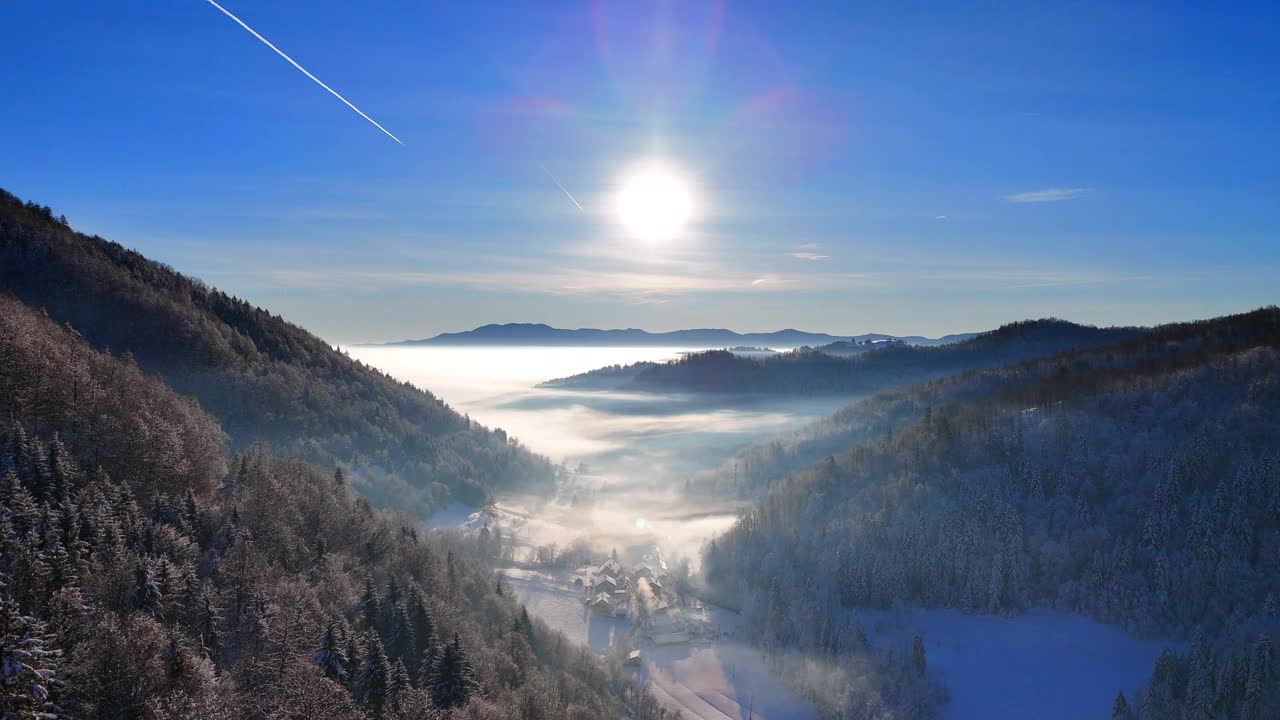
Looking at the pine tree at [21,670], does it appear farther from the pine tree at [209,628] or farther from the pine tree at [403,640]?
the pine tree at [403,640]

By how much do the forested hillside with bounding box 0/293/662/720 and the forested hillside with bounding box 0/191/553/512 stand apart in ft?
186

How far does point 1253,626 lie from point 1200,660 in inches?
549

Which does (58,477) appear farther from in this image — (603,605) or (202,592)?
(603,605)

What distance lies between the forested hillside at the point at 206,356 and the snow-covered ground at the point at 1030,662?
5024 inches

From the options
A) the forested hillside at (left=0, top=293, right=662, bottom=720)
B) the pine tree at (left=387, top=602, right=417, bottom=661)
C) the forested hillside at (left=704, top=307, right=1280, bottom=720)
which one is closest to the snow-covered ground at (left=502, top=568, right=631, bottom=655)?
the forested hillside at (left=0, top=293, right=662, bottom=720)

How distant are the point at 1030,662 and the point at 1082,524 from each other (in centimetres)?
2778

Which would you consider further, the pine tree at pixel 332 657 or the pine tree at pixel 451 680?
the pine tree at pixel 451 680

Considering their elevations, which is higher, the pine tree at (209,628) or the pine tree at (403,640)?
the pine tree at (209,628)

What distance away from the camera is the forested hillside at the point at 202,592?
38.6 metres

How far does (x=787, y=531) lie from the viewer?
5714 inches

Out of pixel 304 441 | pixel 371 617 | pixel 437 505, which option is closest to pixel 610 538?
pixel 437 505

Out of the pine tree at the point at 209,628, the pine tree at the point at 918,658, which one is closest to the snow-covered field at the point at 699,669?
the pine tree at the point at 918,658

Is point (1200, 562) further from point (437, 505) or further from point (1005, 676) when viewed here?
point (437, 505)

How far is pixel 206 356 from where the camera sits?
16388 cm
